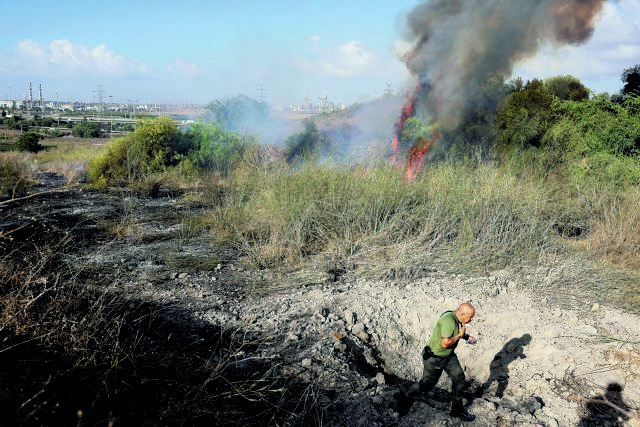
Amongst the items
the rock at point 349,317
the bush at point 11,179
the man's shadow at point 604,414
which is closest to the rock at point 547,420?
the man's shadow at point 604,414

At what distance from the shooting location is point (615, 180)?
8656 millimetres

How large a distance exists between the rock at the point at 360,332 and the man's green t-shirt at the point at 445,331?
1089mm

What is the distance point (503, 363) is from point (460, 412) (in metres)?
1.22

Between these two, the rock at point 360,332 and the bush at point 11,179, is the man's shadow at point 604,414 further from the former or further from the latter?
the bush at point 11,179

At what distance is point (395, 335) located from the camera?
16.6 feet

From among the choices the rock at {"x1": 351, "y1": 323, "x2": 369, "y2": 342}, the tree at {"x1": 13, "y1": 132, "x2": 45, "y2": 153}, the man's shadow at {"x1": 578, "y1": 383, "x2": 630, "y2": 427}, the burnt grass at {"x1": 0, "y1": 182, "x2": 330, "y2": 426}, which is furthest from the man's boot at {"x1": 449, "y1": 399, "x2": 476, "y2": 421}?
the tree at {"x1": 13, "y1": 132, "x2": 45, "y2": 153}

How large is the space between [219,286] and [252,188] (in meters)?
3.32

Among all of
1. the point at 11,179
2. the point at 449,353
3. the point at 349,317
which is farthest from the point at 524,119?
the point at 11,179

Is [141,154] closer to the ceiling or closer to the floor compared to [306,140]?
closer to the floor

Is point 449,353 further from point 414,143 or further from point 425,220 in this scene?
point 414,143

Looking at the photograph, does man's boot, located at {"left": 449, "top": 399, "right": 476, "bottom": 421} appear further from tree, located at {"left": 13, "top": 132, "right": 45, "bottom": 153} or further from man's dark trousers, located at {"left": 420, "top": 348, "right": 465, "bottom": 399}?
tree, located at {"left": 13, "top": 132, "right": 45, "bottom": 153}

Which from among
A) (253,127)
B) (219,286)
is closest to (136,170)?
(253,127)

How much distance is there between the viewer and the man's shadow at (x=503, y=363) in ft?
14.5

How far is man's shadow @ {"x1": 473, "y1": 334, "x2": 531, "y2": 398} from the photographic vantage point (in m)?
4.41
